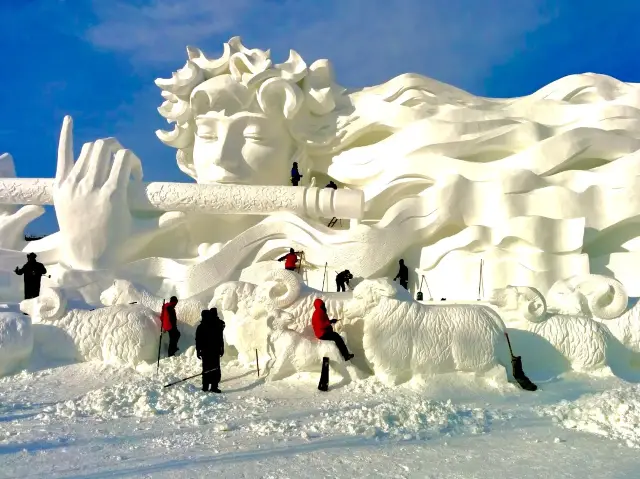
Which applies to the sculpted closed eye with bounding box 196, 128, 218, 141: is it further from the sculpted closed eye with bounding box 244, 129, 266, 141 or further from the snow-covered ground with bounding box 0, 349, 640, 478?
the snow-covered ground with bounding box 0, 349, 640, 478

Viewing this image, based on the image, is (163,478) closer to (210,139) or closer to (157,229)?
(157,229)

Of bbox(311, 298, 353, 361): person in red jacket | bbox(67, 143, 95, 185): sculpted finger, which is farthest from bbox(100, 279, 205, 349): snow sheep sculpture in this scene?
bbox(67, 143, 95, 185): sculpted finger

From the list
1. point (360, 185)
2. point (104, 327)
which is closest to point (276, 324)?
point (104, 327)

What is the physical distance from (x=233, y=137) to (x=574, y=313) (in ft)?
20.4

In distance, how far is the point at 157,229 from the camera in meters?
9.95

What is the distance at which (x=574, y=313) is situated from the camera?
6.74 meters

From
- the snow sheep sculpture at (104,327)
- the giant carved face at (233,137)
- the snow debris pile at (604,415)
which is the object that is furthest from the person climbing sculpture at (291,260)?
the snow debris pile at (604,415)

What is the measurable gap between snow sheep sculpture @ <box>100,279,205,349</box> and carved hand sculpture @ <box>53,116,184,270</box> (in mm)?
2188

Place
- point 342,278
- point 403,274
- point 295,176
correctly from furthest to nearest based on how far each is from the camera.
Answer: point 295,176 → point 403,274 → point 342,278

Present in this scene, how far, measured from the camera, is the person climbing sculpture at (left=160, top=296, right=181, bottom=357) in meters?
6.44

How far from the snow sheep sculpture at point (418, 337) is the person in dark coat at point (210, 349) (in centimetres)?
127

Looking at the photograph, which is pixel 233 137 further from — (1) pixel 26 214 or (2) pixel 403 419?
(2) pixel 403 419

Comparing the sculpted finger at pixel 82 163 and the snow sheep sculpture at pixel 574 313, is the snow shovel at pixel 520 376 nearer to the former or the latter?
the snow sheep sculpture at pixel 574 313

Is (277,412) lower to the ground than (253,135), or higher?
lower
